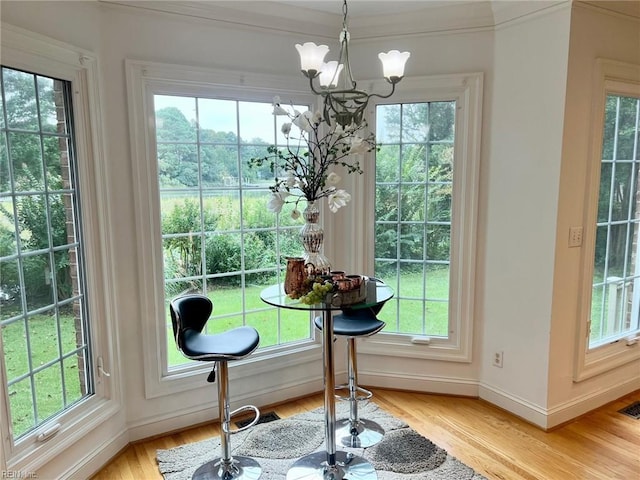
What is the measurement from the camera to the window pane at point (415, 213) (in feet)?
10.0

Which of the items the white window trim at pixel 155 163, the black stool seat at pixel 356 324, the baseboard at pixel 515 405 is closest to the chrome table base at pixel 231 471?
the white window trim at pixel 155 163

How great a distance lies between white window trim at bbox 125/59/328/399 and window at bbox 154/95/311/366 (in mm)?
58

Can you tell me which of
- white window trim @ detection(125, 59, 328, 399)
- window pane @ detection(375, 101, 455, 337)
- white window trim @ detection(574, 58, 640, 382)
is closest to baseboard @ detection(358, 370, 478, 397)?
window pane @ detection(375, 101, 455, 337)

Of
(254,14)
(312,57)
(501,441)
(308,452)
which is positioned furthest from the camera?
(254,14)

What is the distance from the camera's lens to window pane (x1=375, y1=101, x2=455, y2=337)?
305 centimetres

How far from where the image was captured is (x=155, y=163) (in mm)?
2570

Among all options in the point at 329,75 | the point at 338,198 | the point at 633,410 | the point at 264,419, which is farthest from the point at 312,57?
the point at 633,410

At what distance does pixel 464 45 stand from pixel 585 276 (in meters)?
1.67

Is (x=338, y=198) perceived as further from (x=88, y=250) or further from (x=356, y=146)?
(x=88, y=250)

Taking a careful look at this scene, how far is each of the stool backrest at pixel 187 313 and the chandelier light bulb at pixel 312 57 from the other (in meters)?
1.26

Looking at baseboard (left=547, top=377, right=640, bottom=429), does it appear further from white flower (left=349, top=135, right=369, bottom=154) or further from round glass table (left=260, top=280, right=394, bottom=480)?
white flower (left=349, top=135, right=369, bottom=154)

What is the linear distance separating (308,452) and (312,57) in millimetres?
2096

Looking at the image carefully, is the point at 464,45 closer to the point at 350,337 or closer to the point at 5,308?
the point at 350,337

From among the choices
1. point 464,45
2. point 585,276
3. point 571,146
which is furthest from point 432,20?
point 585,276
